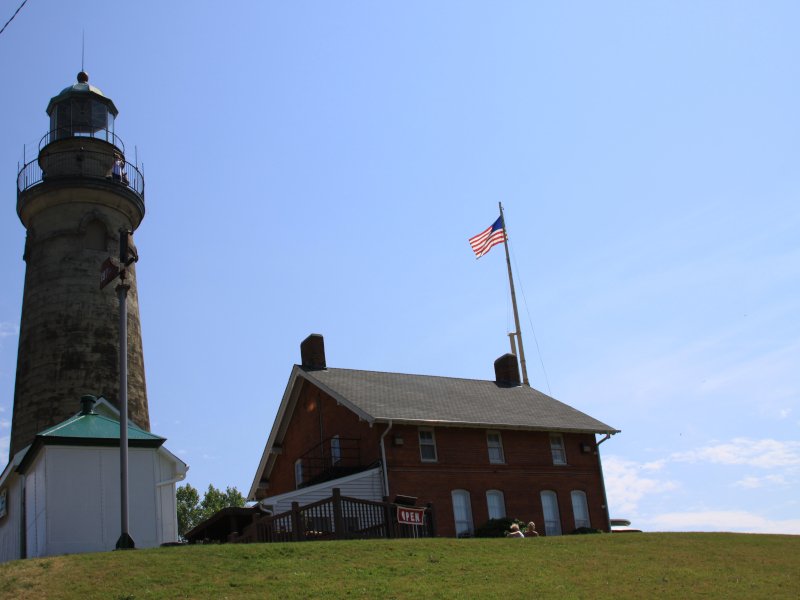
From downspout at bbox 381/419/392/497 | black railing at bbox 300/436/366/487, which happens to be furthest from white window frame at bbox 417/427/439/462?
black railing at bbox 300/436/366/487

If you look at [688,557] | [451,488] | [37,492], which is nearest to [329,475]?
[451,488]

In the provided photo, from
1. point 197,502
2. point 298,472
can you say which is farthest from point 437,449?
point 197,502

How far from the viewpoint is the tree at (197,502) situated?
65.0 meters

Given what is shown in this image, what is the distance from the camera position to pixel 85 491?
22.3 m

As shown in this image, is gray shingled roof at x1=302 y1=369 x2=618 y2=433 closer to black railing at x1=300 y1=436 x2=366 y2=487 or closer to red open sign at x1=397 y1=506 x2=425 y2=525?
black railing at x1=300 y1=436 x2=366 y2=487

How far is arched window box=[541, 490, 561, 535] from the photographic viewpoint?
3438cm

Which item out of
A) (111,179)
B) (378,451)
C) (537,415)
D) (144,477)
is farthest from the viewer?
(537,415)

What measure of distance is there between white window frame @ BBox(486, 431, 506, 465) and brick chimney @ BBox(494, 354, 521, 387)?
6.89 m

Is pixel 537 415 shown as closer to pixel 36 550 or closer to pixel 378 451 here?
pixel 378 451

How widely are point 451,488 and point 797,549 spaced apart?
11760mm

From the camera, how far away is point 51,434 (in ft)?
73.4

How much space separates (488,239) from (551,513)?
14697 millimetres

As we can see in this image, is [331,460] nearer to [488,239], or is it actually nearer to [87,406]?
[87,406]

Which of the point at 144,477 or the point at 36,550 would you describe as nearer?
the point at 36,550
